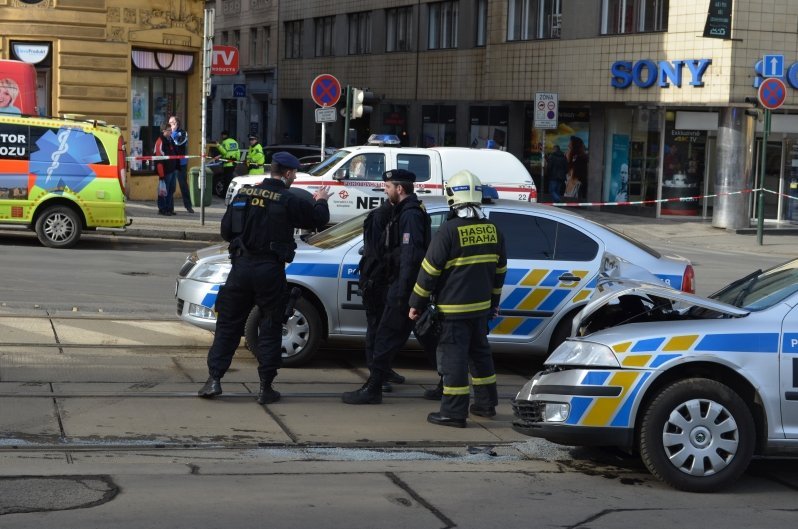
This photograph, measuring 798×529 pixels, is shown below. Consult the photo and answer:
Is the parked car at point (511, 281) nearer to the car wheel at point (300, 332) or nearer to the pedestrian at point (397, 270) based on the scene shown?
the car wheel at point (300, 332)

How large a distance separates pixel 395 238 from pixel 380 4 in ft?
121

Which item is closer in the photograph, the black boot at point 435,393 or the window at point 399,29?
the black boot at point 435,393

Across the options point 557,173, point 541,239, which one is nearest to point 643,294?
point 541,239

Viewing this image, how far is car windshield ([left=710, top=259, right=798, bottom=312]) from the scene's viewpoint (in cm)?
702

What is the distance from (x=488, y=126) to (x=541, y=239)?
2746 cm

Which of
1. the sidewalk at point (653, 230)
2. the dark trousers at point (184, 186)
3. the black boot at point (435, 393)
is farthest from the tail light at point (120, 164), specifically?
the black boot at point (435, 393)

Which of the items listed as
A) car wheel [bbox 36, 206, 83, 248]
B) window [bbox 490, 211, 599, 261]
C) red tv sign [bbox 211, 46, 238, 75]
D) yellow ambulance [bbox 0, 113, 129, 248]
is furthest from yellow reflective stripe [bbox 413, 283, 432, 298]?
red tv sign [bbox 211, 46, 238, 75]

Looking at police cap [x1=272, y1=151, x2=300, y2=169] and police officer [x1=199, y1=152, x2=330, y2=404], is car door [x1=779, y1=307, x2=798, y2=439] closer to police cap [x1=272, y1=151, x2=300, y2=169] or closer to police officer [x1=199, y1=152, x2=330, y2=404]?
police officer [x1=199, y1=152, x2=330, y2=404]

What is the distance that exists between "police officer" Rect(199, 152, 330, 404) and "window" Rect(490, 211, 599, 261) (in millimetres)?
2055

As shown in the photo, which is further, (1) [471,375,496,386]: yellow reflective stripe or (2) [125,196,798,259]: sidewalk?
(2) [125,196,798,259]: sidewalk

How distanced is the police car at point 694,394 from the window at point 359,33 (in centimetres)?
3953

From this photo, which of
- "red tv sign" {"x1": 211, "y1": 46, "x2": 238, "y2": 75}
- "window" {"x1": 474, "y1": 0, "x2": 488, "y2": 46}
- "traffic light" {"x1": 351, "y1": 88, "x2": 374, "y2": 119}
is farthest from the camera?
"window" {"x1": 474, "y1": 0, "x2": 488, "y2": 46}

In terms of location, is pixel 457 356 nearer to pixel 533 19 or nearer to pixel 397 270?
pixel 397 270

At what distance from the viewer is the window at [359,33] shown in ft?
150
